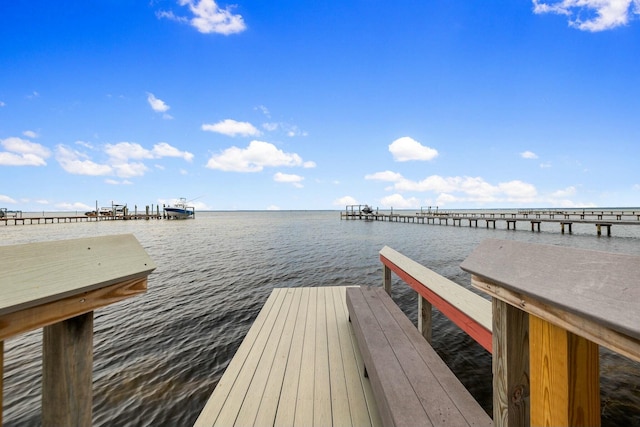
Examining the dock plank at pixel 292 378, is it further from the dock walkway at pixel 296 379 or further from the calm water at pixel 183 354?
the calm water at pixel 183 354

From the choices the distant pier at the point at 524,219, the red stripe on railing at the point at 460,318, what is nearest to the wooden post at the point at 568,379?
the red stripe on railing at the point at 460,318

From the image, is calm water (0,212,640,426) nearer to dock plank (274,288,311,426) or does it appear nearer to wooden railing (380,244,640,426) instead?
dock plank (274,288,311,426)

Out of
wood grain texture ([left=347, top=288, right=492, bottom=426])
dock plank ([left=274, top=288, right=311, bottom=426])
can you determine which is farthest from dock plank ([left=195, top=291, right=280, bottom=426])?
wood grain texture ([left=347, top=288, right=492, bottom=426])

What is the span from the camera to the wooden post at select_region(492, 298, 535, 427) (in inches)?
39.5

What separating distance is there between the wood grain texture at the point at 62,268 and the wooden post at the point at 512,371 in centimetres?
151

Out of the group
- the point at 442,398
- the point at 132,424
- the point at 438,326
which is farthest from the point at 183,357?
the point at 438,326

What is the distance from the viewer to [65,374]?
1006mm

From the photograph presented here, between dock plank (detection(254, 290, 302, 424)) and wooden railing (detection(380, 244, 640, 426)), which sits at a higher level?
wooden railing (detection(380, 244, 640, 426))

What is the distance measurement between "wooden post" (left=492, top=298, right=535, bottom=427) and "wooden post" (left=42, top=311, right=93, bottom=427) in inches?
61.7

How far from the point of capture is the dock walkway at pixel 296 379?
2479 mm

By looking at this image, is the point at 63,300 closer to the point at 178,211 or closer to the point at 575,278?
the point at 575,278

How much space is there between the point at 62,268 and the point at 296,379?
107 inches

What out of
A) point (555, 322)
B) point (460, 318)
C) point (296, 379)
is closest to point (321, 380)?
point (296, 379)

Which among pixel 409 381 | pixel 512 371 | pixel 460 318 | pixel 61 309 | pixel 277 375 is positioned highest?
pixel 61 309
